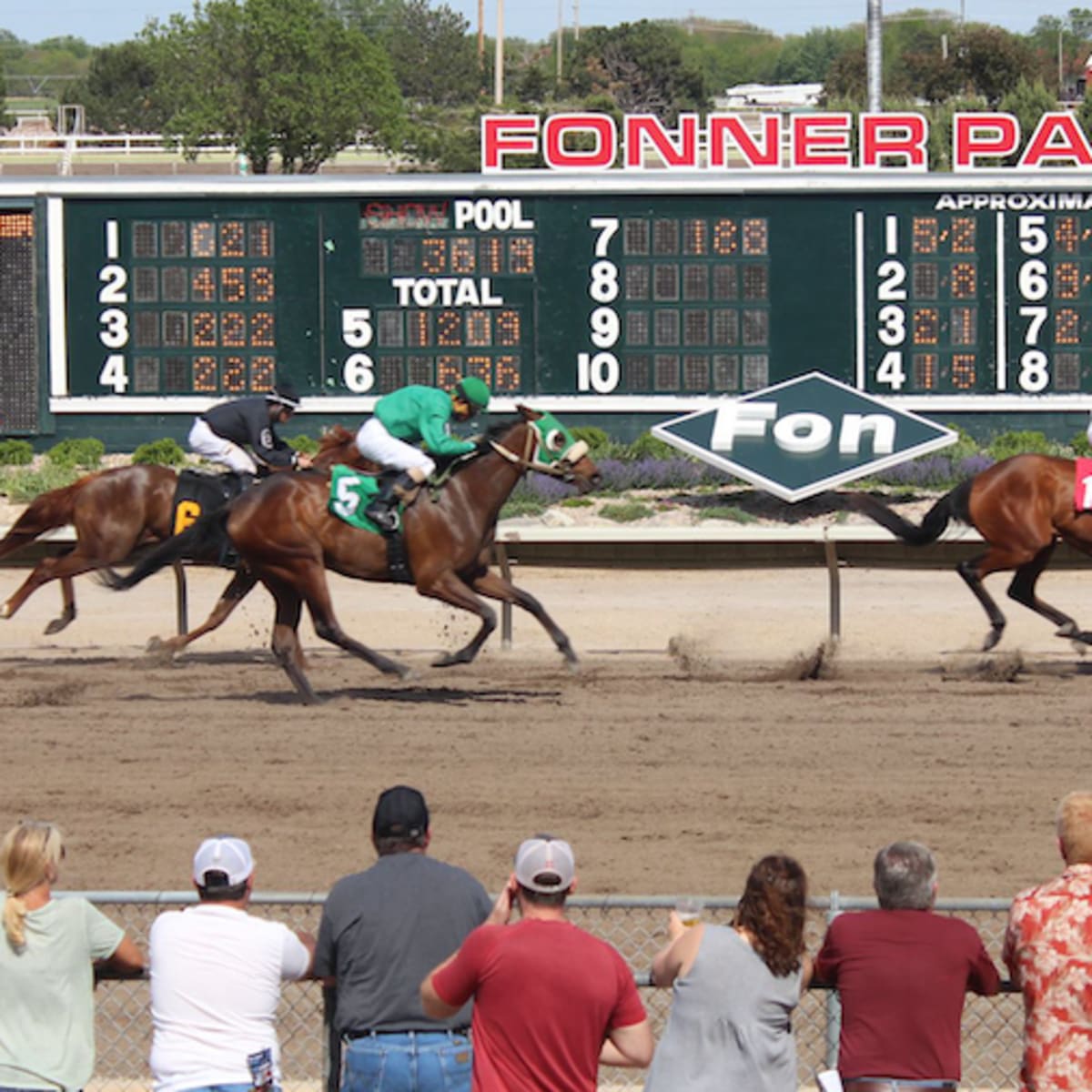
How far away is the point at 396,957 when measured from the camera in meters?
4.30

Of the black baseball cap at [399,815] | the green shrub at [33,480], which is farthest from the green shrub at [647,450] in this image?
the black baseball cap at [399,815]

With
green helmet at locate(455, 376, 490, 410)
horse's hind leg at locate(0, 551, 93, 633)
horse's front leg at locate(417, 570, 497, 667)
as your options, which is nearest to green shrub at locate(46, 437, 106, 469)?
horse's hind leg at locate(0, 551, 93, 633)

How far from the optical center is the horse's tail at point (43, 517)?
12258 mm

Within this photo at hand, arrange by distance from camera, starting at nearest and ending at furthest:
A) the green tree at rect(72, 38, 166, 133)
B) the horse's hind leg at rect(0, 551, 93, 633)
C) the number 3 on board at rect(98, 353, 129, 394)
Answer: the horse's hind leg at rect(0, 551, 93, 633), the number 3 on board at rect(98, 353, 129, 394), the green tree at rect(72, 38, 166, 133)

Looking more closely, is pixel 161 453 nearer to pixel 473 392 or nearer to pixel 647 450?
pixel 647 450

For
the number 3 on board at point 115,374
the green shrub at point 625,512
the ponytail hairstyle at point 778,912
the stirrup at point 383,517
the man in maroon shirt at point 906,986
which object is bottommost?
the man in maroon shirt at point 906,986

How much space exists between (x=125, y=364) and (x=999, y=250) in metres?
7.61

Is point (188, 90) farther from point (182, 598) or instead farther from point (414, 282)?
point (182, 598)

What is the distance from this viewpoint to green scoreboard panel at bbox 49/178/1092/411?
57.9ft

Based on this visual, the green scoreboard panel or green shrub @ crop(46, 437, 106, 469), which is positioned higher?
the green scoreboard panel

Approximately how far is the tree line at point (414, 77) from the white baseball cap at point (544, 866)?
34359 millimetres

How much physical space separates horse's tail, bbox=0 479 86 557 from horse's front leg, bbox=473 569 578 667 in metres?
2.75

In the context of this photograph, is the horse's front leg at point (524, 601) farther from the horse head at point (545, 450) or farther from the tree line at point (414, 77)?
the tree line at point (414, 77)

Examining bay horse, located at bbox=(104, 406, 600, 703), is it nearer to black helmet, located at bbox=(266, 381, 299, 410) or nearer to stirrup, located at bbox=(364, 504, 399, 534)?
stirrup, located at bbox=(364, 504, 399, 534)
